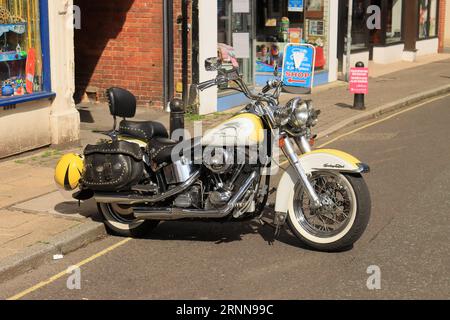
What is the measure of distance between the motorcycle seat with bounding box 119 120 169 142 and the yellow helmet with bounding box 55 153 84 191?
49cm

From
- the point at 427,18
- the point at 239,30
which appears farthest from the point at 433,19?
the point at 239,30

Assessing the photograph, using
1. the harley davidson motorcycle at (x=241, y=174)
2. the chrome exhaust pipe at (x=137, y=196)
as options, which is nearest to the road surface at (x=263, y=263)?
the harley davidson motorcycle at (x=241, y=174)

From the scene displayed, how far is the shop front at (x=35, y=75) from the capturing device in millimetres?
9133

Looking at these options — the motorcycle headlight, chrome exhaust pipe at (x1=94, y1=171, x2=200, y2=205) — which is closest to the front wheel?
the motorcycle headlight

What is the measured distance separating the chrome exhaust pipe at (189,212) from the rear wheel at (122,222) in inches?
9.6

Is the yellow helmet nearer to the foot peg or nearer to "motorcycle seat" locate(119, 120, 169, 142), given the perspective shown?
"motorcycle seat" locate(119, 120, 169, 142)

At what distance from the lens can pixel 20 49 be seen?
9.43 m

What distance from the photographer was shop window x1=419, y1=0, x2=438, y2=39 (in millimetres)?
24922

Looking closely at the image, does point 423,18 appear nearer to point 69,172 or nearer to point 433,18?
point 433,18

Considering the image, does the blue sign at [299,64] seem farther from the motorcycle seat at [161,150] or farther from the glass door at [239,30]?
the motorcycle seat at [161,150]

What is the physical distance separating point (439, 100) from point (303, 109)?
34.5 feet

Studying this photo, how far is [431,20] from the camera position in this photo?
25891mm
